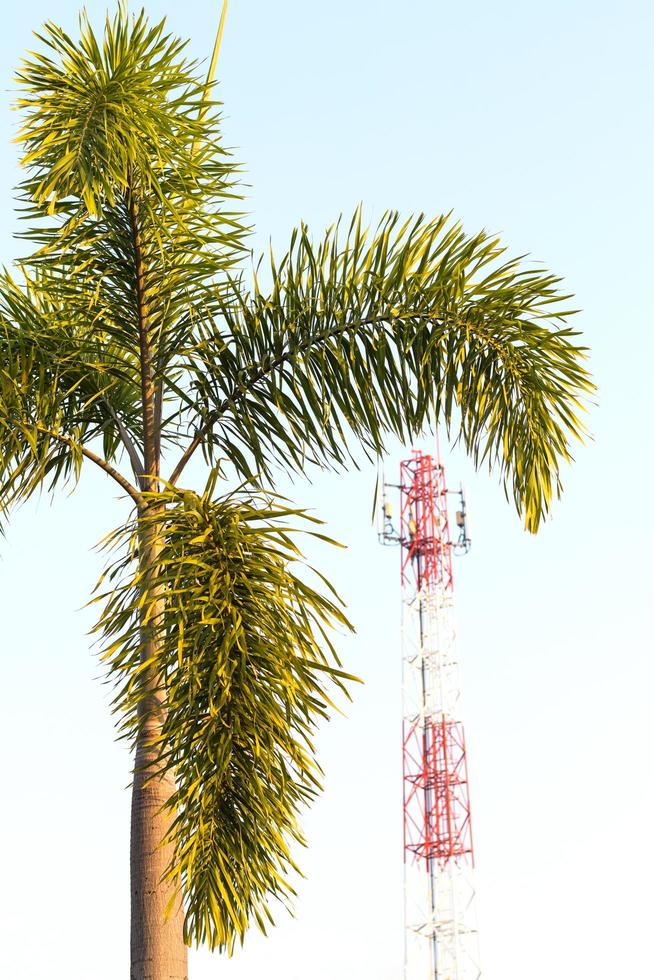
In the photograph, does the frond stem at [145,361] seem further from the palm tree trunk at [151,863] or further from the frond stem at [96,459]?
the palm tree trunk at [151,863]

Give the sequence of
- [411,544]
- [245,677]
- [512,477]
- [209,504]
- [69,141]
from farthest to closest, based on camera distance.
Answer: [411,544] < [512,477] < [69,141] < [209,504] < [245,677]

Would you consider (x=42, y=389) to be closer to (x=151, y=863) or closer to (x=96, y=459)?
(x=96, y=459)

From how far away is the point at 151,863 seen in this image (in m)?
5.51

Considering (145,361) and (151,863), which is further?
(145,361)

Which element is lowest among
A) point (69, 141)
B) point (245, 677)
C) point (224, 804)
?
point (224, 804)

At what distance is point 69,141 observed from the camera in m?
6.02

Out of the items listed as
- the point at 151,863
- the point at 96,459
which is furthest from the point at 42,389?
the point at 151,863

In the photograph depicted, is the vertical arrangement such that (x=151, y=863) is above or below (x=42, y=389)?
below

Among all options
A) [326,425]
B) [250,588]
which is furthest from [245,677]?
[326,425]

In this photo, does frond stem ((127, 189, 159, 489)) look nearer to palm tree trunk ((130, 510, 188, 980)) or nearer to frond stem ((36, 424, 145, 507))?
frond stem ((36, 424, 145, 507))

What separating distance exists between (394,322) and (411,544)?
32.8 m

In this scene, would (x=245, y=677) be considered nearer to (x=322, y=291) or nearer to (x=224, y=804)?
(x=224, y=804)

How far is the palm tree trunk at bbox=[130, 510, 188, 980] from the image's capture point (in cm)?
544

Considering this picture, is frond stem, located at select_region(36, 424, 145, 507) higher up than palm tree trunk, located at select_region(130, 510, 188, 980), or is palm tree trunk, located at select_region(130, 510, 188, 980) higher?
frond stem, located at select_region(36, 424, 145, 507)
